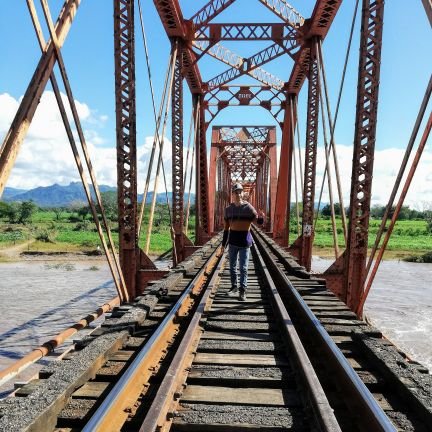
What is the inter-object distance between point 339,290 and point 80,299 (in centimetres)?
1460

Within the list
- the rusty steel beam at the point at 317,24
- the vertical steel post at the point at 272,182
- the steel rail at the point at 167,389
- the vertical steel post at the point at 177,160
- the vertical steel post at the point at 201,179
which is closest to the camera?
the steel rail at the point at 167,389

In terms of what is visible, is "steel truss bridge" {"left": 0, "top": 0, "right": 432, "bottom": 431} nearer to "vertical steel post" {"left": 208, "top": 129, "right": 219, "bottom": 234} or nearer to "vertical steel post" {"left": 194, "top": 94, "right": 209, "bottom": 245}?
"vertical steel post" {"left": 194, "top": 94, "right": 209, "bottom": 245}

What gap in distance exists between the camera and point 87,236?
48250 mm

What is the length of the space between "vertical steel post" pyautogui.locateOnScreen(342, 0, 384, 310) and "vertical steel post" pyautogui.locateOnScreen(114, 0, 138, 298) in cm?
402


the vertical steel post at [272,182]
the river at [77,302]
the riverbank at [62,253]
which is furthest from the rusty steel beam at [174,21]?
the riverbank at [62,253]

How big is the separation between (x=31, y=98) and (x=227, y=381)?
11.0 feet

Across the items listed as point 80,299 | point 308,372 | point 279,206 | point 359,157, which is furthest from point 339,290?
point 80,299

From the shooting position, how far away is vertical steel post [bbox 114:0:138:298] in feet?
24.3

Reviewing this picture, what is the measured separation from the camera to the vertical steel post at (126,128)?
292 inches

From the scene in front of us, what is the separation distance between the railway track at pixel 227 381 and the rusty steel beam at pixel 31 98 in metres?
1.73

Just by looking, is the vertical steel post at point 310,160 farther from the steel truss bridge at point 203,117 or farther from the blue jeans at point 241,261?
the blue jeans at point 241,261

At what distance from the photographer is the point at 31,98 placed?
4246mm

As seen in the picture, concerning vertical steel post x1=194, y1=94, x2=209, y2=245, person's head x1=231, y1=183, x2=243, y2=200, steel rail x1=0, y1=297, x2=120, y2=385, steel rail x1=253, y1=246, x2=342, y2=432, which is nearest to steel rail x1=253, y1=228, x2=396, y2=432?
steel rail x1=253, y1=246, x2=342, y2=432

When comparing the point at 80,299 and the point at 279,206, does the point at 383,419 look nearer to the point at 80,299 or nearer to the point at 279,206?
the point at 279,206
